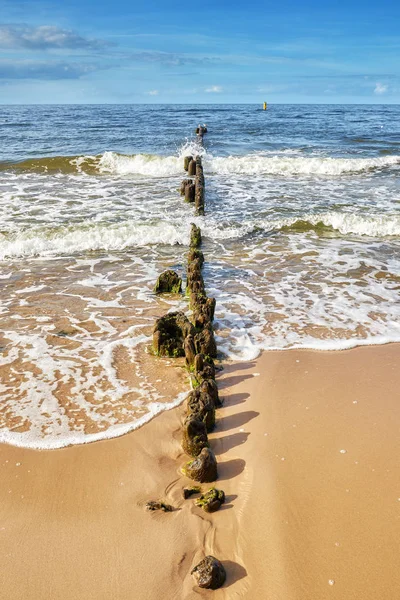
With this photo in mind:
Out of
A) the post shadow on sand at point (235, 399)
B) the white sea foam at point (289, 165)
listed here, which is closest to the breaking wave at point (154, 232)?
the post shadow on sand at point (235, 399)

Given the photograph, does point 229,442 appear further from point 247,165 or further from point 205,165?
point 205,165

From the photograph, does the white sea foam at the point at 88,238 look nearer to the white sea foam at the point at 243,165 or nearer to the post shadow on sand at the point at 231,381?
the post shadow on sand at the point at 231,381

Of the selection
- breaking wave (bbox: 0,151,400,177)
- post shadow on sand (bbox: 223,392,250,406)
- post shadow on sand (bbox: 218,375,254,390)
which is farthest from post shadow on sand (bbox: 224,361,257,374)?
breaking wave (bbox: 0,151,400,177)

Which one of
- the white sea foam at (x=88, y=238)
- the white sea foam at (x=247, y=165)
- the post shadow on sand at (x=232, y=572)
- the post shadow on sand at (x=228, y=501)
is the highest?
the white sea foam at (x=247, y=165)

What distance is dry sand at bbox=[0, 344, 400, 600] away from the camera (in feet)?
9.19

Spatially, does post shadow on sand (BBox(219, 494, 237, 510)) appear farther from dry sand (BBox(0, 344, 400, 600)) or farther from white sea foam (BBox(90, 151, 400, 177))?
white sea foam (BBox(90, 151, 400, 177))

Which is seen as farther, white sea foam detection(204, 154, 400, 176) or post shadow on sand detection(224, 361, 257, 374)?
white sea foam detection(204, 154, 400, 176)

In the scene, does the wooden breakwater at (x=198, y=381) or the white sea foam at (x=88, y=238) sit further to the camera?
the white sea foam at (x=88, y=238)

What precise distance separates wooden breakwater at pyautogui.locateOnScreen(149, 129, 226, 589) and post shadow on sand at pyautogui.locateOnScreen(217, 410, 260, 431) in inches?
4.8

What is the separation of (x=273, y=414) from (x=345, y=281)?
4.26 metres

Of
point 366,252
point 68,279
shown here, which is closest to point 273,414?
point 68,279

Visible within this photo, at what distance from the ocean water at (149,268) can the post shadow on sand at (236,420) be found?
558 millimetres

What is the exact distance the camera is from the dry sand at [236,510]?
2.80 meters

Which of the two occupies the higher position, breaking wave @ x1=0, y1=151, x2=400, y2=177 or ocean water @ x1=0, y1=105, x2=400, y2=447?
breaking wave @ x1=0, y1=151, x2=400, y2=177
